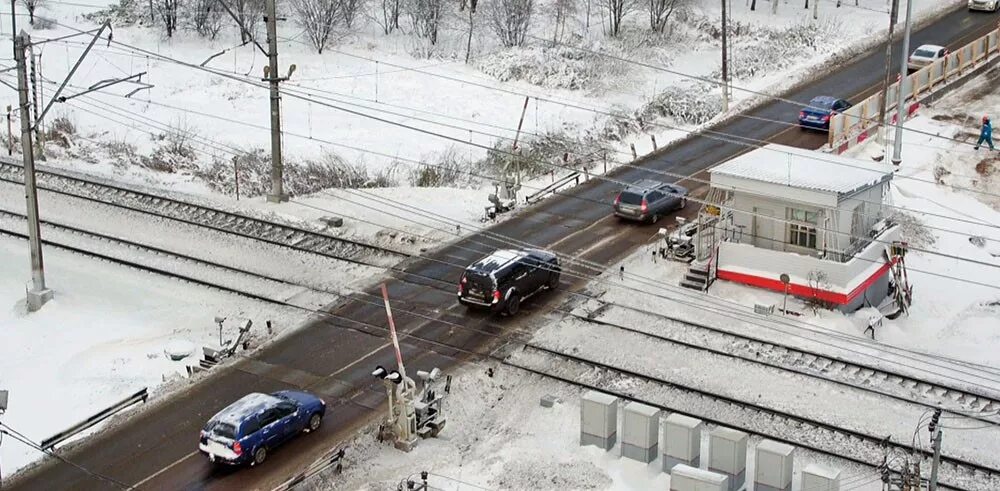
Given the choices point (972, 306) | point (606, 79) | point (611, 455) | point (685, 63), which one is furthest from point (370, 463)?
point (685, 63)

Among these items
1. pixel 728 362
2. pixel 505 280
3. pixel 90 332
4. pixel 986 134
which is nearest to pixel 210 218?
pixel 90 332

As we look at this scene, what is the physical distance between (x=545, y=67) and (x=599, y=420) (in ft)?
114

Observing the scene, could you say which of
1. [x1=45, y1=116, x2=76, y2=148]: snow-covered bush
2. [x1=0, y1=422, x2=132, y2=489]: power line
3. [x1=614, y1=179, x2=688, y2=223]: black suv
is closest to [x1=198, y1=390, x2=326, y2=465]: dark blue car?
[x1=0, y1=422, x2=132, y2=489]: power line

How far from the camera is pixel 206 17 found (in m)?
67.4

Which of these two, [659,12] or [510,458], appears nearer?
[510,458]

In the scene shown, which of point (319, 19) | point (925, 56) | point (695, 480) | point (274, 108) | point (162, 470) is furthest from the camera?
point (319, 19)

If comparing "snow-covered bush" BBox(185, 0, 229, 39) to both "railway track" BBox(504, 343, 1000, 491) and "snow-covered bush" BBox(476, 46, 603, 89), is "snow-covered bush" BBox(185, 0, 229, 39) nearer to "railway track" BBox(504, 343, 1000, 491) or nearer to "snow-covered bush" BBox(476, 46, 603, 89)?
"snow-covered bush" BBox(476, 46, 603, 89)

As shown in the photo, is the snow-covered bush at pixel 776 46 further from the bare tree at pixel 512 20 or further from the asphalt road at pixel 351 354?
the asphalt road at pixel 351 354

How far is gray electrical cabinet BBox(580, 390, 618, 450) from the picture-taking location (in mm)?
30109

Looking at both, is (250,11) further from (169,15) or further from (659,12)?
(659,12)

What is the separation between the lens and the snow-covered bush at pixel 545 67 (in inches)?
2441

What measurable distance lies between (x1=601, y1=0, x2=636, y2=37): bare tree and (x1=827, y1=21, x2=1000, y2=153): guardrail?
55.8 ft

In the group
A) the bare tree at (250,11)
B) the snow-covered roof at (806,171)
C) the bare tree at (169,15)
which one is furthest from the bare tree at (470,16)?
the snow-covered roof at (806,171)

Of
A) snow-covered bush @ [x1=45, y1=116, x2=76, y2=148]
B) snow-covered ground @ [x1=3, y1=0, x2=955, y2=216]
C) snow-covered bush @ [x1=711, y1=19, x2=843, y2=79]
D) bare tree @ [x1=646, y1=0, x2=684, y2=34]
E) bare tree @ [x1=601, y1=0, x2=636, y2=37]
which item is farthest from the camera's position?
bare tree @ [x1=646, y1=0, x2=684, y2=34]
